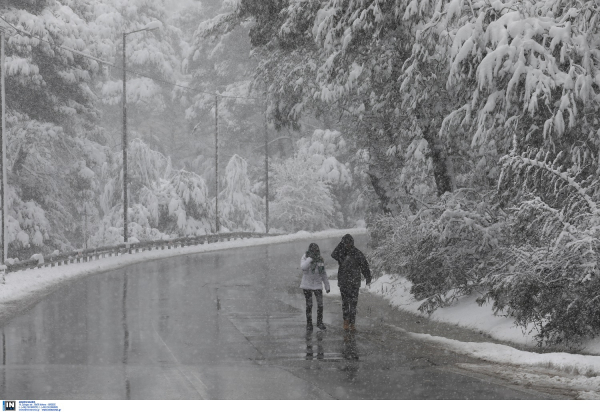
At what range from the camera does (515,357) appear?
500 inches

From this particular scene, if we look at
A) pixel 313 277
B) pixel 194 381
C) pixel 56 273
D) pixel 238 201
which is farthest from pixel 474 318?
pixel 238 201

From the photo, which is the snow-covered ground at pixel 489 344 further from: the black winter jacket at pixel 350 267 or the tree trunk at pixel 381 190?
the tree trunk at pixel 381 190

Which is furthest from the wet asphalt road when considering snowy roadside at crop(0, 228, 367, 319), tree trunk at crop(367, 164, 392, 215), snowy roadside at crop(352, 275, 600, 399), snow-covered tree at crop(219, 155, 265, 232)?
snow-covered tree at crop(219, 155, 265, 232)

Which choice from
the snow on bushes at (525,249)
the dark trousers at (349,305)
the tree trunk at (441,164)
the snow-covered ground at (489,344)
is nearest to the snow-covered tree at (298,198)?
the snow-covered ground at (489,344)

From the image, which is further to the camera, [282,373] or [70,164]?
[70,164]

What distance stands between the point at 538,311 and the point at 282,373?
4422 millimetres

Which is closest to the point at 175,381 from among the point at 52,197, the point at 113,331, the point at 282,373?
the point at 282,373

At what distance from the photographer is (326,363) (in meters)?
12.8

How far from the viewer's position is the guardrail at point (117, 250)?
3200cm

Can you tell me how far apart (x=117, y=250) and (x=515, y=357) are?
31488 mm

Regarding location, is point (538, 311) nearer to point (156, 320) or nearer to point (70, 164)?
point (156, 320)

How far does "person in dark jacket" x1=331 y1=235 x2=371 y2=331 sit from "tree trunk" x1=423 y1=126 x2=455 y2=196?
5.02m

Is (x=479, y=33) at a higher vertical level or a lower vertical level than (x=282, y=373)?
higher
